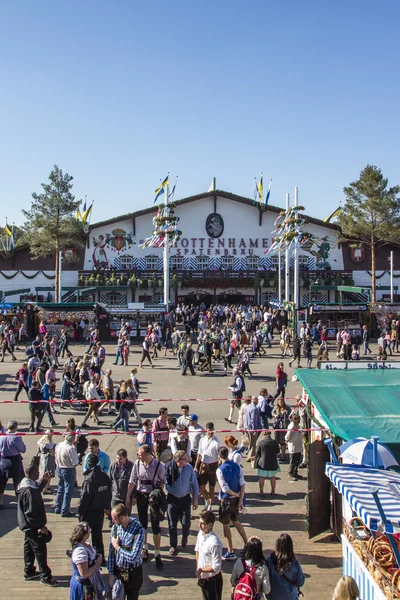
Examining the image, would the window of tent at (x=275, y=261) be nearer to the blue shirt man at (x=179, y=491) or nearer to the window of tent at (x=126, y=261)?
the window of tent at (x=126, y=261)

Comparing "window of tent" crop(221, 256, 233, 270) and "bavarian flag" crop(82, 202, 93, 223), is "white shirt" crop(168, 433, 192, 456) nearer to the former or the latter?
"bavarian flag" crop(82, 202, 93, 223)

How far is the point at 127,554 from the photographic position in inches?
237

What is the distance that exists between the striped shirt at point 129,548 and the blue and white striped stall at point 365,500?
2117 millimetres

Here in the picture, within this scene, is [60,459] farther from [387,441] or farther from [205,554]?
[387,441]

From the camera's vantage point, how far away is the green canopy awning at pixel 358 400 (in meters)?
7.99

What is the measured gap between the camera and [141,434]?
10367 millimetres

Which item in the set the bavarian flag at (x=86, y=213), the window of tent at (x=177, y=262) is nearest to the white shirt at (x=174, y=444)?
the bavarian flag at (x=86, y=213)

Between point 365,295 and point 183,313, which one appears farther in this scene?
point 365,295

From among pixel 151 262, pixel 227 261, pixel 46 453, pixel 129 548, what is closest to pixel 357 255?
pixel 227 261

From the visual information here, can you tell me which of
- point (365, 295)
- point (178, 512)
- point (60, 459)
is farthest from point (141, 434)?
point (365, 295)

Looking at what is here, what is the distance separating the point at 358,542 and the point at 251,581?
1.56 metres

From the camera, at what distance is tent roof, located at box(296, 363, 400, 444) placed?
799 cm

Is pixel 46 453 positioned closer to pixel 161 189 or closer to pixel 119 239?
pixel 161 189

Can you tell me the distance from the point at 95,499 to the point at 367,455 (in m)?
3.37
